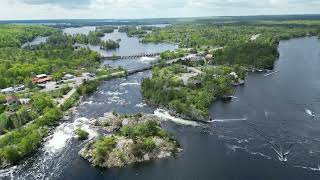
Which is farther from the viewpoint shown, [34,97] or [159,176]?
[34,97]

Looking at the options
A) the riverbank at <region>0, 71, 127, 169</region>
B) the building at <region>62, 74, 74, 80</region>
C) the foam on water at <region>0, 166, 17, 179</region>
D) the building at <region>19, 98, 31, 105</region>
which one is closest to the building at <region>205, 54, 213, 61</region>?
the building at <region>62, 74, 74, 80</region>

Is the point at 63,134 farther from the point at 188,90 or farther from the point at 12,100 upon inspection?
the point at 188,90

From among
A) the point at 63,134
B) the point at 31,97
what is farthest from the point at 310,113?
the point at 31,97

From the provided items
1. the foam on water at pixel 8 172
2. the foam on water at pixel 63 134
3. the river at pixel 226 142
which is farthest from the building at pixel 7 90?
the foam on water at pixel 8 172

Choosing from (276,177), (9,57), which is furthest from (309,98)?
(9,57)

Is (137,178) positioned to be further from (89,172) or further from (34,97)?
(34,97)

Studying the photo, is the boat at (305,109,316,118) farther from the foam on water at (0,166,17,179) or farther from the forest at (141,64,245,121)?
the foam on water at (0,166,17,179)
